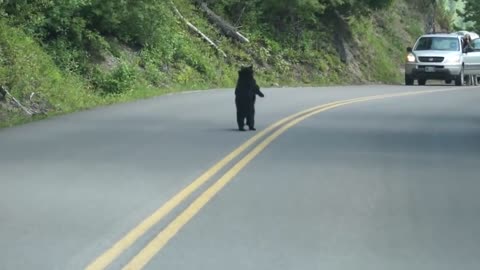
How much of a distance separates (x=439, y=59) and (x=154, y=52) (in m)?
12.3

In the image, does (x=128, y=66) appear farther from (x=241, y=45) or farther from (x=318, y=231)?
(x=318, y=231)

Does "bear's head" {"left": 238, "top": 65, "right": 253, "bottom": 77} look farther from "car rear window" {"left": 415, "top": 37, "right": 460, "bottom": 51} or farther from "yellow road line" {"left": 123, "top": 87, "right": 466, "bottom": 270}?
"car rear window" {"left": 415, "top": 37, "right": 460, "bottom": 51}

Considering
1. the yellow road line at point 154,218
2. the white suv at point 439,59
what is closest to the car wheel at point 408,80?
the white suv at point 439,59

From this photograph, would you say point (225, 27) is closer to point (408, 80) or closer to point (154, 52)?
point (154, 52)

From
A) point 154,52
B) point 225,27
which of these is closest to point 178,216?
point 154,52

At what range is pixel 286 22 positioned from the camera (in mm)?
42125

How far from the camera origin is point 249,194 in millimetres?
11203

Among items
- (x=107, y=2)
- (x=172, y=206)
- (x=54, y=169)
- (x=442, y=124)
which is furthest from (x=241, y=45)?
(x=172, y=206)

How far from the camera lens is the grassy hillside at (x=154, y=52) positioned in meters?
24.5

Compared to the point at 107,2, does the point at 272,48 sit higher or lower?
lower

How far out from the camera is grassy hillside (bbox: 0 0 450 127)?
24516 mm

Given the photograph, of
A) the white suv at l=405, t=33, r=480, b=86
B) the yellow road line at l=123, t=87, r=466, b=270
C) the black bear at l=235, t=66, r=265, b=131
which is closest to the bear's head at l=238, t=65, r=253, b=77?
the black bear at l=235, t=66, r=265, b=131

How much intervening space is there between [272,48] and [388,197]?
96.0 ft

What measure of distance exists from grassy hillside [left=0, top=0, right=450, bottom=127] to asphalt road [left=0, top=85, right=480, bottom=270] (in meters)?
4.26
